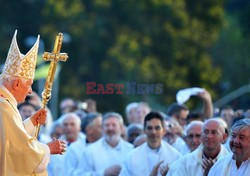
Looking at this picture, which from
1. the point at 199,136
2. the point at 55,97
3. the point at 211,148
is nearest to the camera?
the point at 211,148

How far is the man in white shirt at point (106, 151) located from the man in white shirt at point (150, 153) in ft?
3.08

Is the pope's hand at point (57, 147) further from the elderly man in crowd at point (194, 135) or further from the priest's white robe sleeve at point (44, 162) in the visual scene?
the elderly man in crowd at point (194, 135)

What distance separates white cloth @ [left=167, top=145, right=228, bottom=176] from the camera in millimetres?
13203

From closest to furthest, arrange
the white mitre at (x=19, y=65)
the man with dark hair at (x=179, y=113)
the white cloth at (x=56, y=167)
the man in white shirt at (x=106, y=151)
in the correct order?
the white mitre at (x=19, y=65) → the man in white shirt at (x=106, y=151) → the white cloth at (x=56, y=167) → the man with dark hair at (x=179, y=113)

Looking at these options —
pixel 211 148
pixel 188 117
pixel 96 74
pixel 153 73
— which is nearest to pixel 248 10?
pixel 188 117

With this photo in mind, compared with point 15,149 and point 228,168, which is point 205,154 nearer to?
point 228,168

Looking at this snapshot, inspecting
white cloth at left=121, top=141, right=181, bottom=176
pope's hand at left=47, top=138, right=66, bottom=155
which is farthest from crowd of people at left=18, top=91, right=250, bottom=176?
pope's hand at left=47, top=138, right=66, bottom=155

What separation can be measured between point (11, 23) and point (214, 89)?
11.1 meters

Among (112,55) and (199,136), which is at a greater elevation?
(112,55)

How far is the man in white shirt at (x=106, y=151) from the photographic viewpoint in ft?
52.6

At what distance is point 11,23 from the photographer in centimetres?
5047

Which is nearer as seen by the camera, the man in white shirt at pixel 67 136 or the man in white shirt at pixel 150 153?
the man in white shirt at pixel 150 153

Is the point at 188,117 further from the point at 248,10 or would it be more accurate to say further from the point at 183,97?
the point at 248,10

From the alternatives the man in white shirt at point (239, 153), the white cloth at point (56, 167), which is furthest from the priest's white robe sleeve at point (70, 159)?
the man in white shirt at point (239, 153)
